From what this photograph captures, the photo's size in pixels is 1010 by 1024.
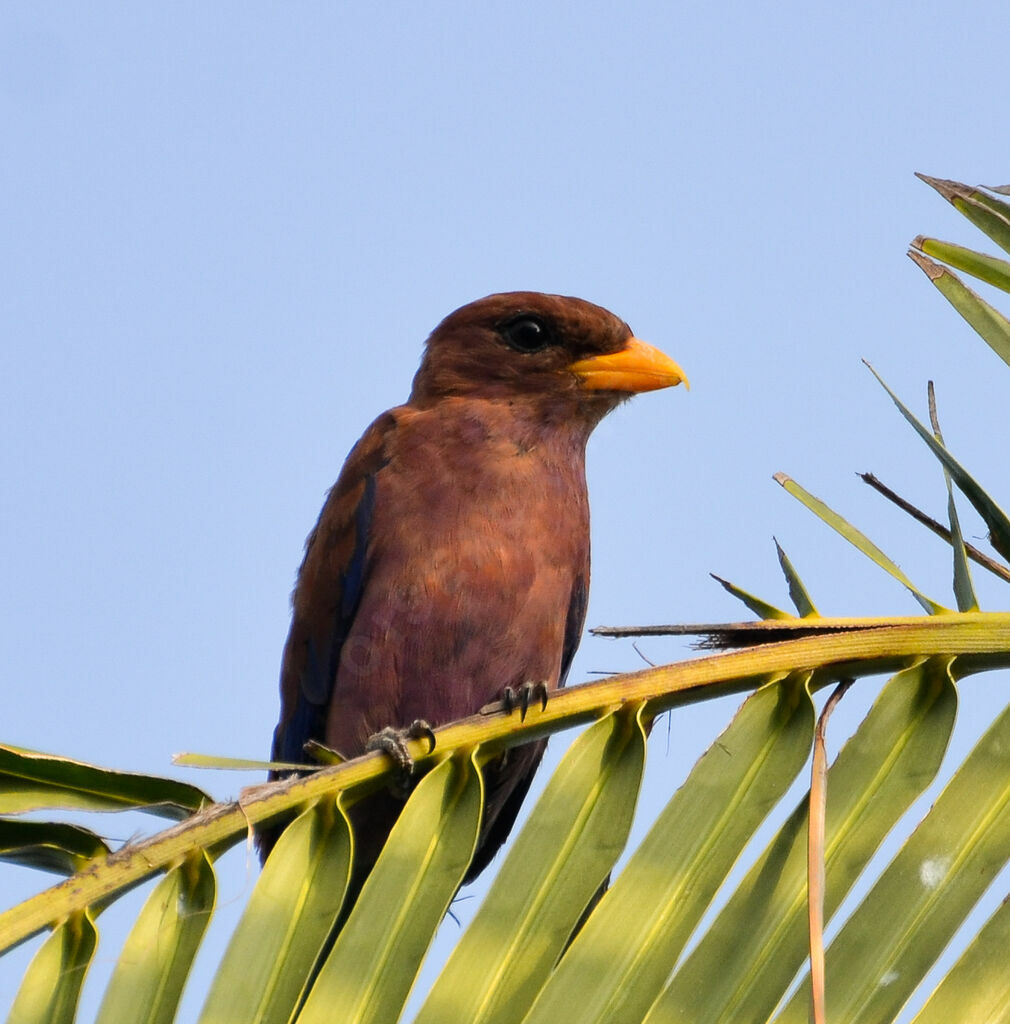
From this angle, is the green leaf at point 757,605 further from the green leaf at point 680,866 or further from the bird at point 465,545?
the bird at point 465,545

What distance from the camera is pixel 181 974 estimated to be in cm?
235

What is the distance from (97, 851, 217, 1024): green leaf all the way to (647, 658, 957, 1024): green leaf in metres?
→ 0.73

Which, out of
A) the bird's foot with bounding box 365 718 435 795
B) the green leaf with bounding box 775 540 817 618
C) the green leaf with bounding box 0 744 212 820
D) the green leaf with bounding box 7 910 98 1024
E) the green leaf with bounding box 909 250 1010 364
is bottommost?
the green leaf with bounding box 7 910 98 1024

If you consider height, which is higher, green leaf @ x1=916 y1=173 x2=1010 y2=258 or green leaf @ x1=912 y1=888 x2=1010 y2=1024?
green leaf @ x1=916 y1=173 x2=1010 y2=258

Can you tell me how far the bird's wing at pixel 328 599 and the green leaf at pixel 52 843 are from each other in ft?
8.77

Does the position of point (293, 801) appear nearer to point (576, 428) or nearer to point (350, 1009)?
point (350, 1009)

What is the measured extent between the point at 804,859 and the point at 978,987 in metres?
0.32

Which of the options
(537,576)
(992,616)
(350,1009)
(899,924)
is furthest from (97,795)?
(537,576)

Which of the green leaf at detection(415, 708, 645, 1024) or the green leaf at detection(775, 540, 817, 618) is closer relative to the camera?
the green leaf at detection(415, 708, 645, 1024)

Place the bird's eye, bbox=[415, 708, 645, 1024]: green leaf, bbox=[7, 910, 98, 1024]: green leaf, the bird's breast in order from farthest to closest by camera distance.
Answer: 1. the bird's eye
2. the bird's breast
3. bbox=[415, 708, 645, 1024]: green leaf
4. bbox=[7, 910, 98, 1024]: green leaf

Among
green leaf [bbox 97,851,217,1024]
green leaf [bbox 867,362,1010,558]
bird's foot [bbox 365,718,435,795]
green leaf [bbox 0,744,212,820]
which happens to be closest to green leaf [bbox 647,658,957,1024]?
green leaf [bbox 867,362,1010,558]

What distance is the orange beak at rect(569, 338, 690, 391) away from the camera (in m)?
5.56

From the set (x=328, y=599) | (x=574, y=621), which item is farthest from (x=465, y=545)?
(x=574, y=621)

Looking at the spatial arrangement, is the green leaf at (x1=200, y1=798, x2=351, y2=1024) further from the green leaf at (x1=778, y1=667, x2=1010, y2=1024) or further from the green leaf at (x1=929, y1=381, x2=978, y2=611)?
the green leaf at (x1=929, y1=381, x2=978, y2=611)
